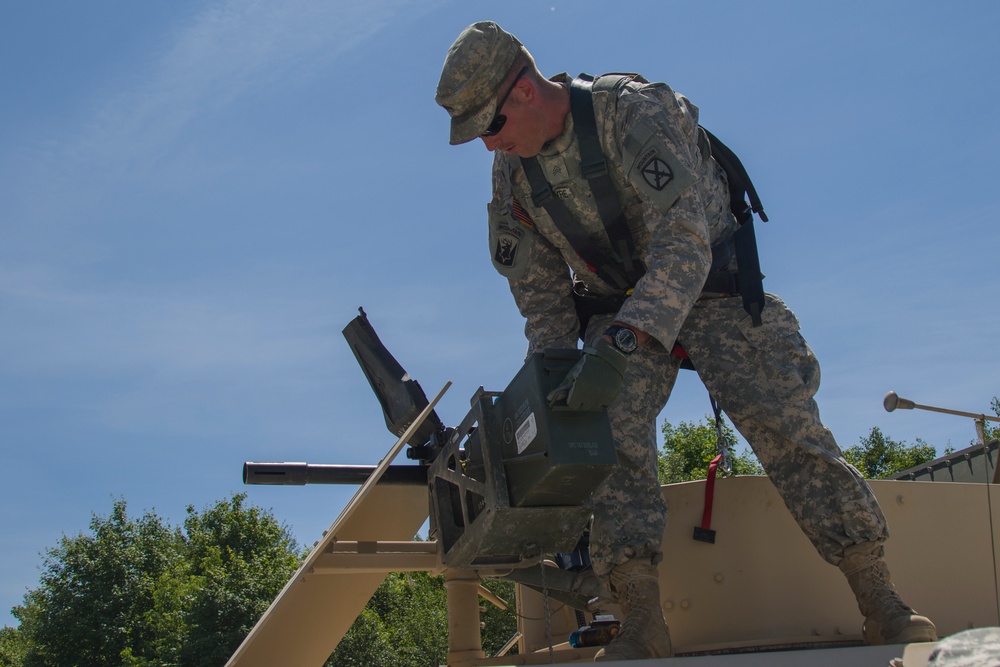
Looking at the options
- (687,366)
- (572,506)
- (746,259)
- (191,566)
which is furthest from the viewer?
(191,566)

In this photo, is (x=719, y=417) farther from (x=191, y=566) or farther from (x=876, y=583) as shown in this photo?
(x=191, y=566)

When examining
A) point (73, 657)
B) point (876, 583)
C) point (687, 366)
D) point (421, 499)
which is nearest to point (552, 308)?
point (687, 366)

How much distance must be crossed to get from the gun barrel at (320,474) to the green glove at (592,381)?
3.60 feet

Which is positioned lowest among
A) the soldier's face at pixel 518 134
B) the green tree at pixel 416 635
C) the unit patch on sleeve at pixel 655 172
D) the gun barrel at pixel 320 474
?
the green tree at pixel 416 635

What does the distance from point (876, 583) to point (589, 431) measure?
121cm

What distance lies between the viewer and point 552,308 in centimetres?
444

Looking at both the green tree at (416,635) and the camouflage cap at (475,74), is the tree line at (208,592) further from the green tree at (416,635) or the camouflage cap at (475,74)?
the camouflage cap at (475,74)

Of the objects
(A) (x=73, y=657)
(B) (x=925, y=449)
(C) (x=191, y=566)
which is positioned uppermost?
(B) (x=925, y=449)

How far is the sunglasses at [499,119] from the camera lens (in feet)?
12.8

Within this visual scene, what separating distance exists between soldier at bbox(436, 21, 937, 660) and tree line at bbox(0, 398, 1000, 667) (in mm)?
22743

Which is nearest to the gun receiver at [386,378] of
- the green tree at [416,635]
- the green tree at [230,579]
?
the green tree at [416,635]

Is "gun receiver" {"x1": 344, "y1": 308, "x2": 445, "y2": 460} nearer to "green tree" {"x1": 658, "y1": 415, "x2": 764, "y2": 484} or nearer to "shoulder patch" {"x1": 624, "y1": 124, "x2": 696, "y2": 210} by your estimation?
"shoulder patch" {"x1": 624, "y1": 124, "x2": 696, "y2": 210}

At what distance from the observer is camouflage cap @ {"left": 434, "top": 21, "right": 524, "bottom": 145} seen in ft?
12.5

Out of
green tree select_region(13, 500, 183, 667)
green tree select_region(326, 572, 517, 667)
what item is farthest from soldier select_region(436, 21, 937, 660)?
green tree select_region(13, 500, 183, 667)
